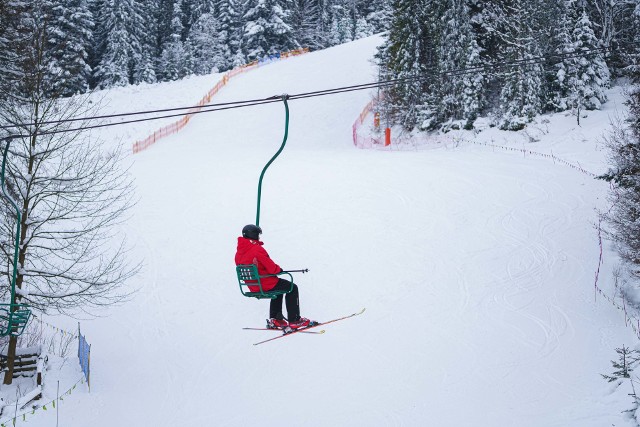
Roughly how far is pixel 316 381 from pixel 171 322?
531 centimetres

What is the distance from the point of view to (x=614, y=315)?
15070 mm

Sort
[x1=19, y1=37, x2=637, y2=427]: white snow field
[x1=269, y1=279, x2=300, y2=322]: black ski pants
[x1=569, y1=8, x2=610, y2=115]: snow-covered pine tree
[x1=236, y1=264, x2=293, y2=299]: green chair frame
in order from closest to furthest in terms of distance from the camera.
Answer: [x1=236, y1=264, x2=293, y2=299]: green chair frame
[x1=269, y1=279, x2=300, y2=322]: black ski pants
[x1=19, y1=37, x2=637, y2=427]: white snow field
[x1=569, y1=8, x2=610, y2=115]: snow-covered pine tree

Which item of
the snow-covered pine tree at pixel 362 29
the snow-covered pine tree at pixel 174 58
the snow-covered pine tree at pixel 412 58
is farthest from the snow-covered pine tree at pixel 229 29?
the snow-covered pine tree at pixel 412 58

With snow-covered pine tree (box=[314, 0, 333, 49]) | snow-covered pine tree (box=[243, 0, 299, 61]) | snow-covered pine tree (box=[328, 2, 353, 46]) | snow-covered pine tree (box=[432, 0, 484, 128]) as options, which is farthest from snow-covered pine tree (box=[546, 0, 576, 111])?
snow-covered pine tree (box=[328, 2, 353, 46])

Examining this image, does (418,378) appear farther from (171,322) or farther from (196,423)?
(171,322)

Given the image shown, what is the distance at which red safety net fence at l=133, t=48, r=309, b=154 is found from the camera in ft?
121

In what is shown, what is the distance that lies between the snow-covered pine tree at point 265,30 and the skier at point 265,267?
2090 inches

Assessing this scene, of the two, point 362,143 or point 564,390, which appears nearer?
point 564,390

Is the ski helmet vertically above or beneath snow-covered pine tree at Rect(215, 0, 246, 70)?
beneath

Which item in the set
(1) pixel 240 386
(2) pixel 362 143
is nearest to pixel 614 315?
(1) pixel 240 386

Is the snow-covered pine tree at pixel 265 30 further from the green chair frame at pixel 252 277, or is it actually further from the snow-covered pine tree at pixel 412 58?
the green chair frame at pixel 252 277

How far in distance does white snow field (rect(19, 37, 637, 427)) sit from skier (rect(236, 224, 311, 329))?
154 inches

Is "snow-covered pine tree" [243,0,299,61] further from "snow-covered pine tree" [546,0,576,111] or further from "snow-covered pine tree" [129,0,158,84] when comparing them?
"snow-covered pine tree" [546,0,576,111]

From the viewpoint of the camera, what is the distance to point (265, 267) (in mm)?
8781
